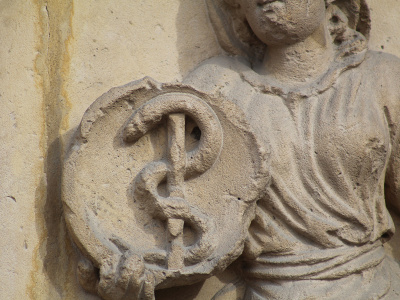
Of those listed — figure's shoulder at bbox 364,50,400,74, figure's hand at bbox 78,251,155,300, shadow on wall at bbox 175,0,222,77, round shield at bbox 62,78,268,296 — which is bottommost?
figure's hand at bbox 78,251,155,300

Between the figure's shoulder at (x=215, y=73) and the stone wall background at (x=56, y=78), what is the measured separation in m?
0.09

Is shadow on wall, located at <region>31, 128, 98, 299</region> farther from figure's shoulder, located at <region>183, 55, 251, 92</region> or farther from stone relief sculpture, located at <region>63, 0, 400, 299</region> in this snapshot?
figure's shoulder, located at <region>183, 55, 251, 92</region>

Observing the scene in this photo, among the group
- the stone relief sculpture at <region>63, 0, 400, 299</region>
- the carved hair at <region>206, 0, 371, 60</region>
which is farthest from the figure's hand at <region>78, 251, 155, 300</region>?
the carved hair at <region>206, 0, 371, 60</region>

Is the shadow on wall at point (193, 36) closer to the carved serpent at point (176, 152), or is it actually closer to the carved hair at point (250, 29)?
the carved hair at point (250, 29)

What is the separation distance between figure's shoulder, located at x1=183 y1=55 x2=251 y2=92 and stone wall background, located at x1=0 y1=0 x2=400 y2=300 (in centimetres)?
9

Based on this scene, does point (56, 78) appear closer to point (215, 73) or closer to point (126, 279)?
point (215, 73)

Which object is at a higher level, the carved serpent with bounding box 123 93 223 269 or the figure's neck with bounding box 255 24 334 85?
the figure's neck with bounding box 255 24 334 85

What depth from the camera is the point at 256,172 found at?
7.32 feet

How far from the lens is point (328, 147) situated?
2.34 meters

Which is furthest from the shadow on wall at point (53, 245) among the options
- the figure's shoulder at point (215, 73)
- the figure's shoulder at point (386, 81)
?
the figure's shoulder at point (386, 81)

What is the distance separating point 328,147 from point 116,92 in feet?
2.34

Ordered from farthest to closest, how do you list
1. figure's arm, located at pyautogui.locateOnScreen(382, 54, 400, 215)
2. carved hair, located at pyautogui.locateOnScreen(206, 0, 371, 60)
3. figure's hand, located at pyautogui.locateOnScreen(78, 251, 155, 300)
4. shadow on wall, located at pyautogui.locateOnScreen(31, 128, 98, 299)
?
carved hair, located at pyautogui.locateOnScreen(206, 0, 371, 60) < figure's arm, located at pyautogui.locateOnScreen(382, 54, 400, 215) < shadow on wall, located at pyautogui.locateOnScreen(31, 128, 98, 299) < figure's hand, located at pyautogui.locateOnScreen(78, 251, 155, 300)

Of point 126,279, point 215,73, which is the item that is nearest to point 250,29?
point 215,73

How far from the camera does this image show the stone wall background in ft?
7.64
